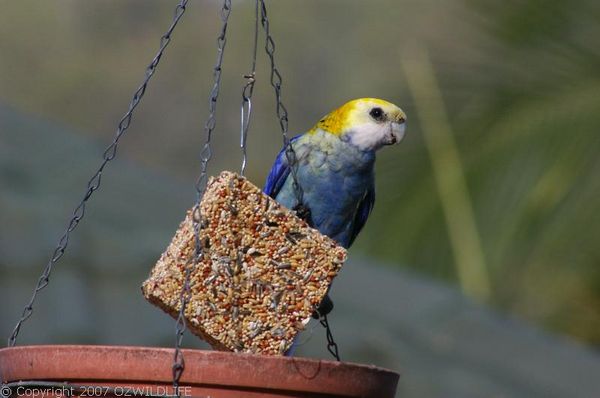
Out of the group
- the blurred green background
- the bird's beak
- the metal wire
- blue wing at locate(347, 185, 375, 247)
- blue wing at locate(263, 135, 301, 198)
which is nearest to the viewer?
the metal wire

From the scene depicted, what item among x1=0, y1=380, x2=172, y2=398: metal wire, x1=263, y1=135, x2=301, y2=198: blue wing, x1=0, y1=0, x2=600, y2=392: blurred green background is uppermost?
x1=0, y1=0, x2=600, y2=392: blurred green background

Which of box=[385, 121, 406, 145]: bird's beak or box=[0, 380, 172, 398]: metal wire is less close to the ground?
box=[385, 121, 406, 145]: bird's beak

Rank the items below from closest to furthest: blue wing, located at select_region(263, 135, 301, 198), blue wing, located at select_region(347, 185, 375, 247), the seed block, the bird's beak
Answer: the seed block → the bird's beak → blue wing, located at select_region(263, 135, 301, 198) → blue wing, located at select_region(347, 185, 375, 247)

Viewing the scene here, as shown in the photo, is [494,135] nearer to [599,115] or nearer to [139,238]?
[599,115]

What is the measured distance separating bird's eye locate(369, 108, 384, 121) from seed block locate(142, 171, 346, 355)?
48.3 inches

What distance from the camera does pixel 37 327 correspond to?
4.07m

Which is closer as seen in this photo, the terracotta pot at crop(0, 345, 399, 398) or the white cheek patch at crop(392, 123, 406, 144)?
the terracotta pot at crop(0, 345, 399, 398)

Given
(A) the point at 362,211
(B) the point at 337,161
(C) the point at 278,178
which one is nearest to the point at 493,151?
(A) the point at 362,211

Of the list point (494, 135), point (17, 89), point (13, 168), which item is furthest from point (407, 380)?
point (17, 89)

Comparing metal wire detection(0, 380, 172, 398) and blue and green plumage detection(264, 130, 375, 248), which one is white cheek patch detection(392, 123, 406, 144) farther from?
metal wire detection(0, 380, 172, 398)

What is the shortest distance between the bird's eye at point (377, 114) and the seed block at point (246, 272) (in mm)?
1226

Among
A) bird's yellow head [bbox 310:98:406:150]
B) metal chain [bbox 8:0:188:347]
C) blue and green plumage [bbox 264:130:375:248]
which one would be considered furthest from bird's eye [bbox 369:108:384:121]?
metal chain [bbox 8:0:188:347]

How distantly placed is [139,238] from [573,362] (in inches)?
76.6

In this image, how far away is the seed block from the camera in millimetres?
2527
